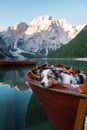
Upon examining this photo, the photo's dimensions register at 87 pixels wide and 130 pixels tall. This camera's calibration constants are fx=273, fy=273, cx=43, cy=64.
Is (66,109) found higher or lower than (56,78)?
lower

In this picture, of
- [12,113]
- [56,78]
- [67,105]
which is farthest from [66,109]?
[12,113]

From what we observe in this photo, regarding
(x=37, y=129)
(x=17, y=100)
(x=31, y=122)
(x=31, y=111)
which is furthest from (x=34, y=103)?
(x=37, y=129)

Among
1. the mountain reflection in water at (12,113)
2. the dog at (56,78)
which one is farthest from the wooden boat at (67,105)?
the mountain reflection in water at (12,113)

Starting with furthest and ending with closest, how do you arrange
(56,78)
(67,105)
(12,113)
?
(12,113) < (56,78) < (67,105)

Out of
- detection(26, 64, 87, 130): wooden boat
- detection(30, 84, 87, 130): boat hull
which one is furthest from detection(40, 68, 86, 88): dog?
detection(30, 84, 87, 130): boat hull

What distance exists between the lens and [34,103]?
12398mm

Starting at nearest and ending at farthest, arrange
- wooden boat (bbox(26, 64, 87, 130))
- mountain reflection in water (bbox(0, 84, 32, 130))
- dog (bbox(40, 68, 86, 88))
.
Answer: wooden boat (bbox(26, 64, 87, 130)) < dog (bbox(40, 68, 86, 88)) < mountain reflection in water (bbox(0, 84, 32, 130))

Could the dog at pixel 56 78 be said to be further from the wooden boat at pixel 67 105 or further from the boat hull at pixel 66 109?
the boat hull at pixel 66 109

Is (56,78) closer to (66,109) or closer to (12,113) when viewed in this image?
(66,109)

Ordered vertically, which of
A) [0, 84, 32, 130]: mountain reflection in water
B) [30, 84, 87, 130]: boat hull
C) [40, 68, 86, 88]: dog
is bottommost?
[0, 84, 32, 130]: mountain reflection in water

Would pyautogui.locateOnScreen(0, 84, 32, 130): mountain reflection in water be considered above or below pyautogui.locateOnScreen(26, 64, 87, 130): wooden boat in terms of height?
below

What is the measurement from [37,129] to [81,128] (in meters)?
1.72

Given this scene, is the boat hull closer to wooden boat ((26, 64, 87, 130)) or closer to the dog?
wooden boat ((26, 64, 87, 130))

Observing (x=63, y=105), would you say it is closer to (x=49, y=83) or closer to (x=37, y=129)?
(x=49, y=83)
